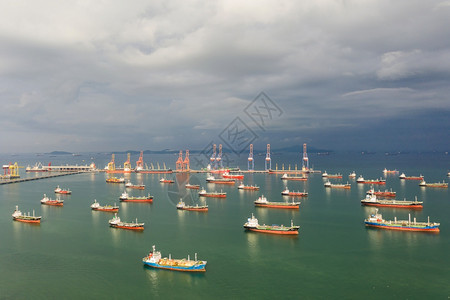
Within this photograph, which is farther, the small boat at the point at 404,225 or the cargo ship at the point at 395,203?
the cargo ship at the point at 395,203

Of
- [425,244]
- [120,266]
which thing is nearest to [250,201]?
[425,244]

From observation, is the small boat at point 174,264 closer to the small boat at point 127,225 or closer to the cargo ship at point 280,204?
the small boat at point 127,225

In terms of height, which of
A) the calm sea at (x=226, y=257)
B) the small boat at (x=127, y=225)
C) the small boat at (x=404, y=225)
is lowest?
the calm sea at (x=226, y=257)

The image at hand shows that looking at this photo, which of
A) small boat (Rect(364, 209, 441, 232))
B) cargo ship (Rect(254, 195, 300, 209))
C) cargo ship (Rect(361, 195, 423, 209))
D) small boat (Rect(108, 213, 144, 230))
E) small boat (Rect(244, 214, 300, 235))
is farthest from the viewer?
cargo ship (Rect(254, 195, 300, 209))

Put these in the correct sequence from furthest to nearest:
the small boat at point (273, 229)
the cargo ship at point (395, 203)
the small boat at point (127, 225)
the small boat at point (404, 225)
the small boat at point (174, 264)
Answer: the cargo ship at point (395, 203) < the small boat at point (127, 225) < the small boat at point (404, 225) < the small boat at point (273, 229) < the small boat at point (174, 264)

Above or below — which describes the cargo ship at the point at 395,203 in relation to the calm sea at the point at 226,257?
above

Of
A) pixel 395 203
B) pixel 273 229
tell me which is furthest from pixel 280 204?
pixel 395 203

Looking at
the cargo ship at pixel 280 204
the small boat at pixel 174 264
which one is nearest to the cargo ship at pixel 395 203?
the cargo ship at pixel 280 204

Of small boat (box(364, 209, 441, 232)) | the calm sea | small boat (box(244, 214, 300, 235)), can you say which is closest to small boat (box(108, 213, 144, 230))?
the calm sea

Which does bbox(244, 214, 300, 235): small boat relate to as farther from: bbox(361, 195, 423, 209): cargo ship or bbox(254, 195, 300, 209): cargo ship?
bbox(361, 195, 423, 209): cargo ship

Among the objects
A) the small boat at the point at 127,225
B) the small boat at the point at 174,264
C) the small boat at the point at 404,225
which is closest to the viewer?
the small boat at the point at 174,264

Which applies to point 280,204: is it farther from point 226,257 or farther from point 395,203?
point 226,257

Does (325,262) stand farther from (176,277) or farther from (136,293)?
(136,293)
